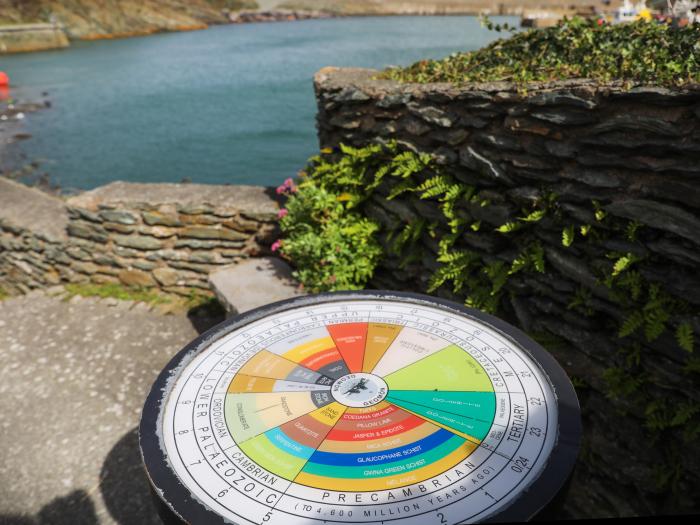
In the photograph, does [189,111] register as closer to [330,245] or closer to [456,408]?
[330,245]

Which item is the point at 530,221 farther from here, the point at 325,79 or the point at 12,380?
the point at 12,380

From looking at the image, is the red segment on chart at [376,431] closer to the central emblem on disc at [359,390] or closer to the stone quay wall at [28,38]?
the central emblem on disc at [359,390]

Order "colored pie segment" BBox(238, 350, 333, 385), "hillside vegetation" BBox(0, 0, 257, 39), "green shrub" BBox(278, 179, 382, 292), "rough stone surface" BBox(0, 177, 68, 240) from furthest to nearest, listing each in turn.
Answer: "hillside vegetation" BBox(0, 0, 257, 39) → "rough stone surface" BBox(0, 177, 68, 240) → "green shrub" BBox(278, 179, 382, 292) → "colored pie segment" BBox(238, 350, 333, 385)

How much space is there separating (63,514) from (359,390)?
2671 mm

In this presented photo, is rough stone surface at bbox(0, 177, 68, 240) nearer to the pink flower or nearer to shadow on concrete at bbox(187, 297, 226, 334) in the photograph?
shadow on concrete at bbox(187, 297, 226, 334)

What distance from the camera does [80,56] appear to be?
3916 centimetres

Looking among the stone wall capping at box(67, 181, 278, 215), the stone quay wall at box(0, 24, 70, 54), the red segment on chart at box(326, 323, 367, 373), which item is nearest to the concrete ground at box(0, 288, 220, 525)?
the stone wall capping at box(67, 181, 278, 215)

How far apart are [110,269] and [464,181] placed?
13.6 feet

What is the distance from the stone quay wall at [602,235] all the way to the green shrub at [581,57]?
0.80ft

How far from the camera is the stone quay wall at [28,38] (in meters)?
43.7

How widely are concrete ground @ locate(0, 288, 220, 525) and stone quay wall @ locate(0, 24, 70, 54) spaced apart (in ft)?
159

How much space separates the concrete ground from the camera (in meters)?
3.59

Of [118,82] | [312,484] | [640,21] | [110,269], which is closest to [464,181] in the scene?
[640,21]

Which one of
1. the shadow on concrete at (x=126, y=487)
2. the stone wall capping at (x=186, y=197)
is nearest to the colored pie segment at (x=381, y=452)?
the shadow on concrete at (x=126, y=487)
